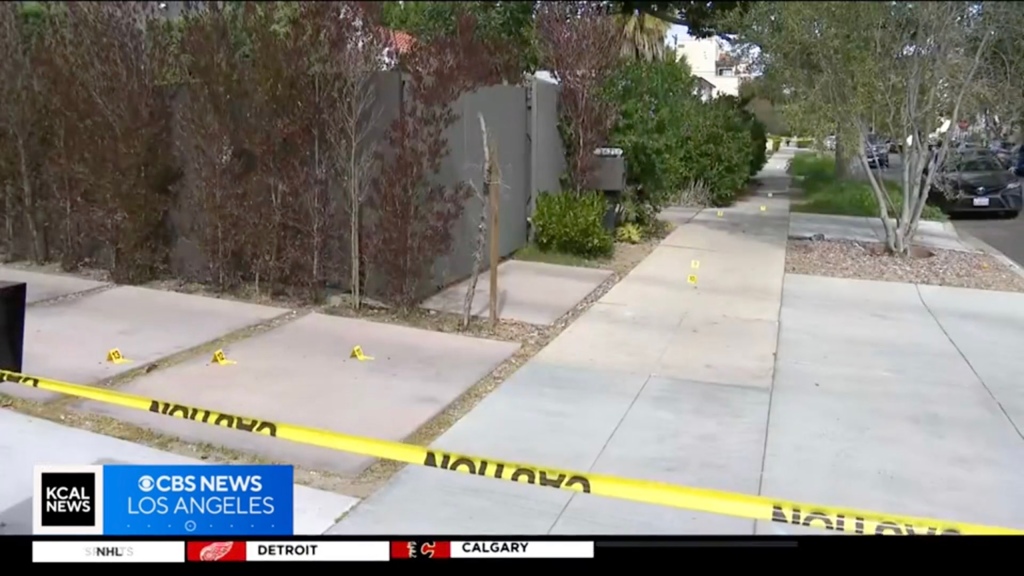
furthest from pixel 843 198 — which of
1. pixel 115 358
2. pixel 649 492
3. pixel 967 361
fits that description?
pixel 649 492

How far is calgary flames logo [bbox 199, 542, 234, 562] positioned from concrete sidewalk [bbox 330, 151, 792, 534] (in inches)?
21.7

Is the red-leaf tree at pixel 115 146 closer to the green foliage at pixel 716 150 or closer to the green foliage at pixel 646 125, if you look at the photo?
the green foliage at pixel 646 125

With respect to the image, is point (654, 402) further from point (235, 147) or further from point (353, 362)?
point (235, 147)

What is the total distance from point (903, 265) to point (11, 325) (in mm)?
9422

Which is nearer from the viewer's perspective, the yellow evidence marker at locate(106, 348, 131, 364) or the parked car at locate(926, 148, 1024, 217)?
the yellow evidence marker at locate(106, 348, 131, 364)

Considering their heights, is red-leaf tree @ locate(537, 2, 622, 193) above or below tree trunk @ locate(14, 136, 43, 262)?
above

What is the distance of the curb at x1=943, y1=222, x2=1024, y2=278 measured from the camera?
11.7m

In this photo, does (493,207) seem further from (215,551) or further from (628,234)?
(628,234)

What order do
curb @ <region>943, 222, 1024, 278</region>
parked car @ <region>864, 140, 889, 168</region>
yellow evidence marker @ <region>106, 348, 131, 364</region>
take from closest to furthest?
yellow evidence marker @ <region>106, 348, 131, 364</region>, parked car @ <region>864, 140, 889, 168</region>, curb @ <region>943, 222, 1024, 278</region>

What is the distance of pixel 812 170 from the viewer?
848 inches

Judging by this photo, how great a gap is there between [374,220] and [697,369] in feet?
8.91

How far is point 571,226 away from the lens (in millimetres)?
10562

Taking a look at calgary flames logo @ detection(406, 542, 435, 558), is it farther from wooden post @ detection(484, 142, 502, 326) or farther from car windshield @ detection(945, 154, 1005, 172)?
car windshield @ detection(945, 154, 1005, 172)

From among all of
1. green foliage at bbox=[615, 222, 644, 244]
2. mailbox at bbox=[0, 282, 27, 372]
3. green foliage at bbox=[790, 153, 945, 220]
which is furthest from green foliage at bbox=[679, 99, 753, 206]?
mailbox at bbox=[0, 282, 27, 372]
